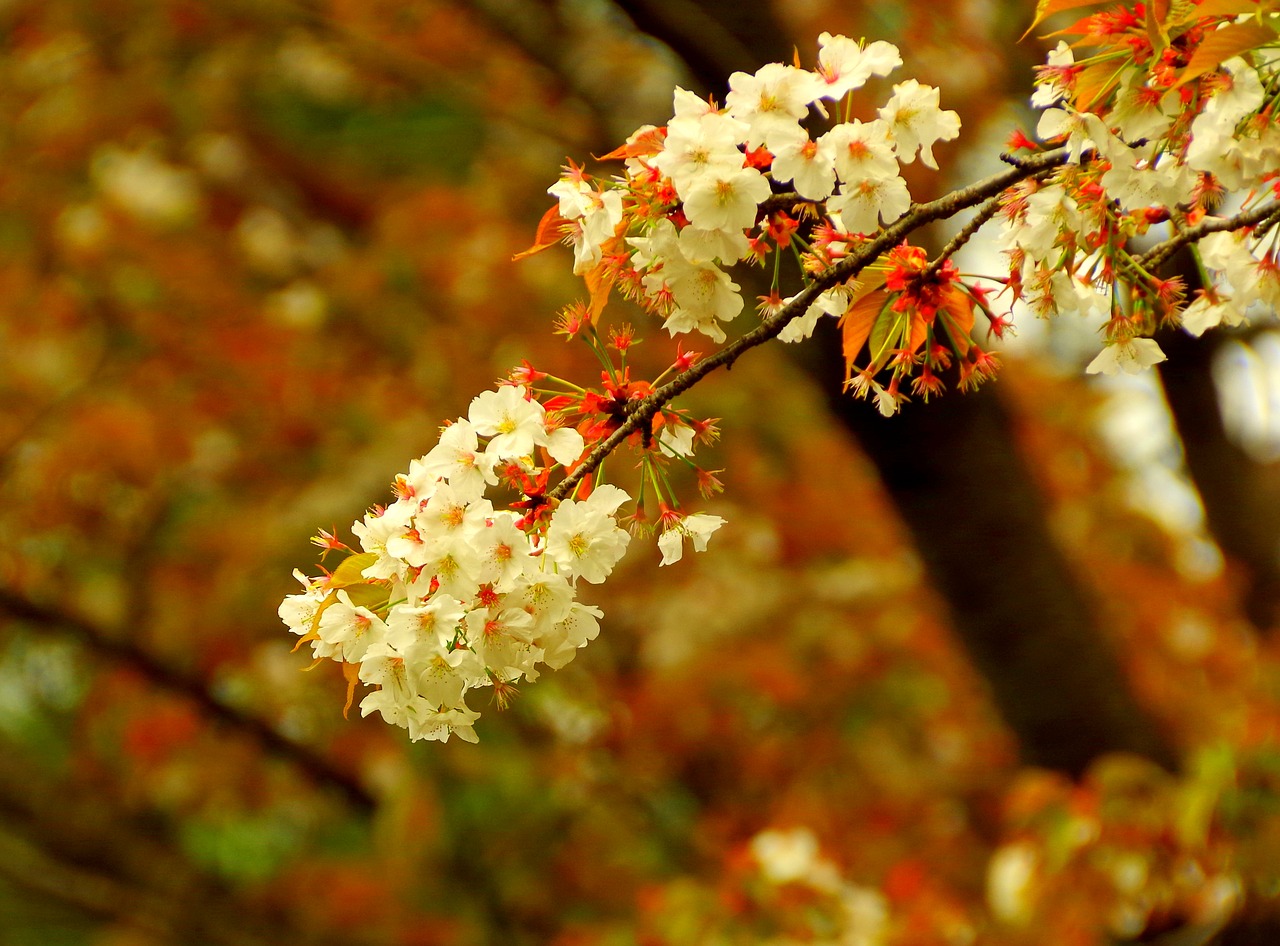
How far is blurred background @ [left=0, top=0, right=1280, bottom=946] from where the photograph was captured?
3.19m

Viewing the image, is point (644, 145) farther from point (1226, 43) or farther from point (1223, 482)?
point (1223, 482)

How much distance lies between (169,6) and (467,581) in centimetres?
462

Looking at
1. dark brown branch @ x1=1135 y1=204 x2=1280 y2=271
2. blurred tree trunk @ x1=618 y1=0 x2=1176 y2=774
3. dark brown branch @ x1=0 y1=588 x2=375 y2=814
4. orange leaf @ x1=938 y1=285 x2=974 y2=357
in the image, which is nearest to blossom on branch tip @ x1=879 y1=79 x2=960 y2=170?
orange leaf @ x1=938 y1=285 x2=974 y2=357

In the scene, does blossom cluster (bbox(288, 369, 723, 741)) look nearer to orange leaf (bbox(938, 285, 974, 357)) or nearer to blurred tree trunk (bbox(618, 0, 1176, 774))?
orange leaf (bbox(938, 285, 974, 357))

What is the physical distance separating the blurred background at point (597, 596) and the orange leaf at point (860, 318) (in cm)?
194

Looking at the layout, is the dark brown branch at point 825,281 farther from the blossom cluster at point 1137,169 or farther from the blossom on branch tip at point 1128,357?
the blossom on branch tip at point 1128,357

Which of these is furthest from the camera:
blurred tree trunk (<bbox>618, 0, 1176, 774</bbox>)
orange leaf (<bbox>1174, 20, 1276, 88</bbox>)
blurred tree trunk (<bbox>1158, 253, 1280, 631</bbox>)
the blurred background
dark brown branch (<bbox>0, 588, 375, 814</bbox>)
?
dark brown branch (<bbox>0, 588, 375, 814</bbox>)

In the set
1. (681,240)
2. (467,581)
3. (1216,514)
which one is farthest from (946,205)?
(1216,514)

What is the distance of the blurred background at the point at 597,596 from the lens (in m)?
3.19

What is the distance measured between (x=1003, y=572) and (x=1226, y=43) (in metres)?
2.52

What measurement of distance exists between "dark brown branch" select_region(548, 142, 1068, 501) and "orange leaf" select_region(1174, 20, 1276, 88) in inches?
4.3

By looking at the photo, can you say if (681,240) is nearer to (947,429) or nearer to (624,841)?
(947,429)

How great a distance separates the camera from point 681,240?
82cm

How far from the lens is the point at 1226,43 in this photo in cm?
73
